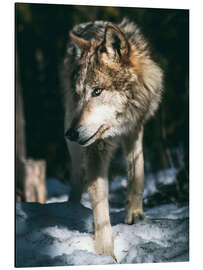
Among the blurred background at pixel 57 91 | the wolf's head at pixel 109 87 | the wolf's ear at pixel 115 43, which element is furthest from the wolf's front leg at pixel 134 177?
the wolf's ear at pixel 115 43

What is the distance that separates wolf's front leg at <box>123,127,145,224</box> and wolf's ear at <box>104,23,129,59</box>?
24.8 inches

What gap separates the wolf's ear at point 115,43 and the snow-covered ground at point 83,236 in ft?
3.37

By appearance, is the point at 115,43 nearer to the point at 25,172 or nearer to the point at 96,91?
the point at 96,91

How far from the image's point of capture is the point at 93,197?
104 inches

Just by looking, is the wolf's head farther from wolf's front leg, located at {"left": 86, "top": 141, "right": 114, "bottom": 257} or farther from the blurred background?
the blurred background

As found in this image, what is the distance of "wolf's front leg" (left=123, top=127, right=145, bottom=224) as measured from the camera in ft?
9.66

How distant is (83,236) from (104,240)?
0.55 ft

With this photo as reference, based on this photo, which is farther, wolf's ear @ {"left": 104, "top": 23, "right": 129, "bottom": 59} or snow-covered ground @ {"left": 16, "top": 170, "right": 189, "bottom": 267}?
snow-covered ground @ {"left": 16, "top": 170, "right": 189, "bottom": 267}

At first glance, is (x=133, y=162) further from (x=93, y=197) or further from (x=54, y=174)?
(x=54, y=174)

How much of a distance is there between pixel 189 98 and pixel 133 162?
73 cm

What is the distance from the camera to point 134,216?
2934 millimetres

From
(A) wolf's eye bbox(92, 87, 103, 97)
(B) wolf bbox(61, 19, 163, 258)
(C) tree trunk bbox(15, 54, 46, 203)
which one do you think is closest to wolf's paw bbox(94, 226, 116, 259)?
(B) wolf bbox(61, 19, 163, 258)

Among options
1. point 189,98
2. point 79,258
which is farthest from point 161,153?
point 79,258

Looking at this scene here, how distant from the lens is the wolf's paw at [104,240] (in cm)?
261
